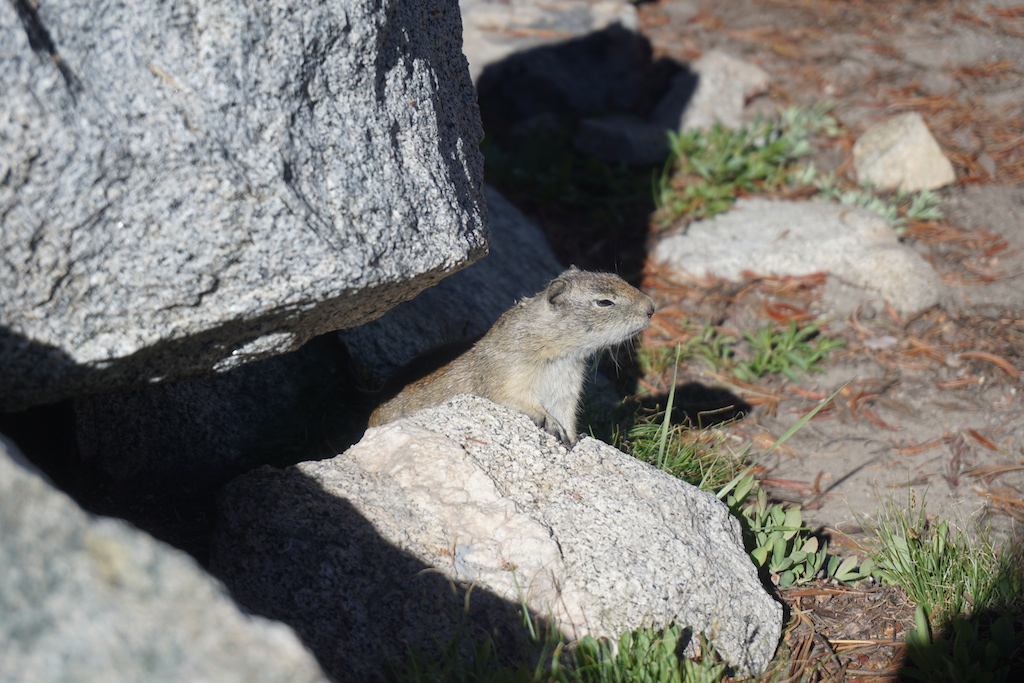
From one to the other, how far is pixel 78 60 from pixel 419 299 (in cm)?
327

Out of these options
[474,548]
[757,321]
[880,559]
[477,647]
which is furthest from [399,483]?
[757,321]

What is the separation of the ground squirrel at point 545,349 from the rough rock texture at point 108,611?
8.14 ft

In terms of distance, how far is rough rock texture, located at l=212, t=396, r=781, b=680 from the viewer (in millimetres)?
2848

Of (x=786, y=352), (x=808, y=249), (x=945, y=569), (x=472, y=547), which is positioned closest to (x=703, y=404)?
(x=786, y=352)

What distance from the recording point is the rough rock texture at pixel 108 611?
1724mm

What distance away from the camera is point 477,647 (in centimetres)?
272

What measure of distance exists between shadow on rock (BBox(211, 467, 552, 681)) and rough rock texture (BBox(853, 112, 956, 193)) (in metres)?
6.04

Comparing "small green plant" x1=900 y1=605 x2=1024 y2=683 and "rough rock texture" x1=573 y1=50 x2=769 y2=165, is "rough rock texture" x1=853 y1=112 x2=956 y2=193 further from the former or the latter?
"small green plant" x1=900 y1=605 x2=1024 y2=683

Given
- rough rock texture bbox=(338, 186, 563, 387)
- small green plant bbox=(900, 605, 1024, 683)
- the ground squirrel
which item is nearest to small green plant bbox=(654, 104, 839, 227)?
rough rock texture bbox=(338, 186, 563, 387)

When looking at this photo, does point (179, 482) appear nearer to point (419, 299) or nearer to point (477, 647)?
point (477, 647)

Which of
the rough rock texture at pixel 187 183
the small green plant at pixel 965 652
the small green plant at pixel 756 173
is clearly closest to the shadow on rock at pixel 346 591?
the rough rock texture at pixel 187 183

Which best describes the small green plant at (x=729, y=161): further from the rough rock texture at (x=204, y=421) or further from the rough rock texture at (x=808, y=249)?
the rough rock texture at (x=204, y=421)

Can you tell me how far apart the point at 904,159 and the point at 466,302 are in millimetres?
4341

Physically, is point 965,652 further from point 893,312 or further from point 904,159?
point 904,159
